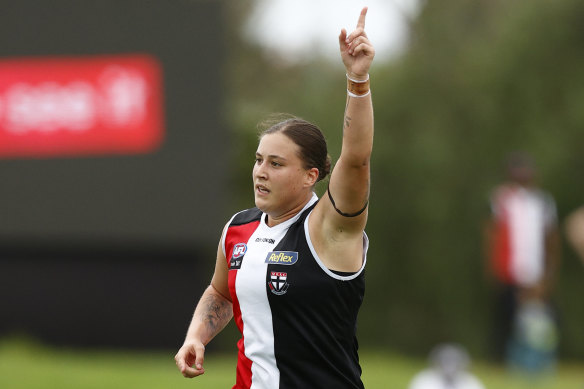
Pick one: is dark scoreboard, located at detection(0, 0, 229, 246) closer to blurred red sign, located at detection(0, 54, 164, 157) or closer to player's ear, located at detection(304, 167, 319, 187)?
blurred red sign, located at detection(0, 54, 164, 157)

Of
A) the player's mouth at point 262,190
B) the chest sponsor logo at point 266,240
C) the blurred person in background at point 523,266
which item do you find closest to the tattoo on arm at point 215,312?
the chest sponsor logo at point 266,240

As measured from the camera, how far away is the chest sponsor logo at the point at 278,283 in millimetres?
4254

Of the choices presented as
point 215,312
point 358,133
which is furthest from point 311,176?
point 215,312

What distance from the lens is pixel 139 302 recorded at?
14.3 m

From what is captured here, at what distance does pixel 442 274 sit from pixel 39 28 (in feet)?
26.4

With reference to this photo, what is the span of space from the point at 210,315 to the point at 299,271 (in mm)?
729

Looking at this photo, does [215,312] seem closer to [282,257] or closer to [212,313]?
[212,313]

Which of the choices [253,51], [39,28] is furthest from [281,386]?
[253,51]

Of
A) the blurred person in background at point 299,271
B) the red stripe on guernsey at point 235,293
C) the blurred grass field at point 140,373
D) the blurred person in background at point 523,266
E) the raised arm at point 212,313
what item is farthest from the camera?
the blurred person in background at point 523,266

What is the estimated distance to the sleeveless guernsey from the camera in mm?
4238

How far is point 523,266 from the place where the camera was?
11648mm

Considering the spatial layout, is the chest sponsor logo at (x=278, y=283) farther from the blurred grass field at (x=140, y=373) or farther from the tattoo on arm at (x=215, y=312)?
the blurred grass field at (x=140, y=373)

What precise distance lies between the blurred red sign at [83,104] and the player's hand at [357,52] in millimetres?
9803

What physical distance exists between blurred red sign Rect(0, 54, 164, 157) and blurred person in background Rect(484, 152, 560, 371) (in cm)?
451
